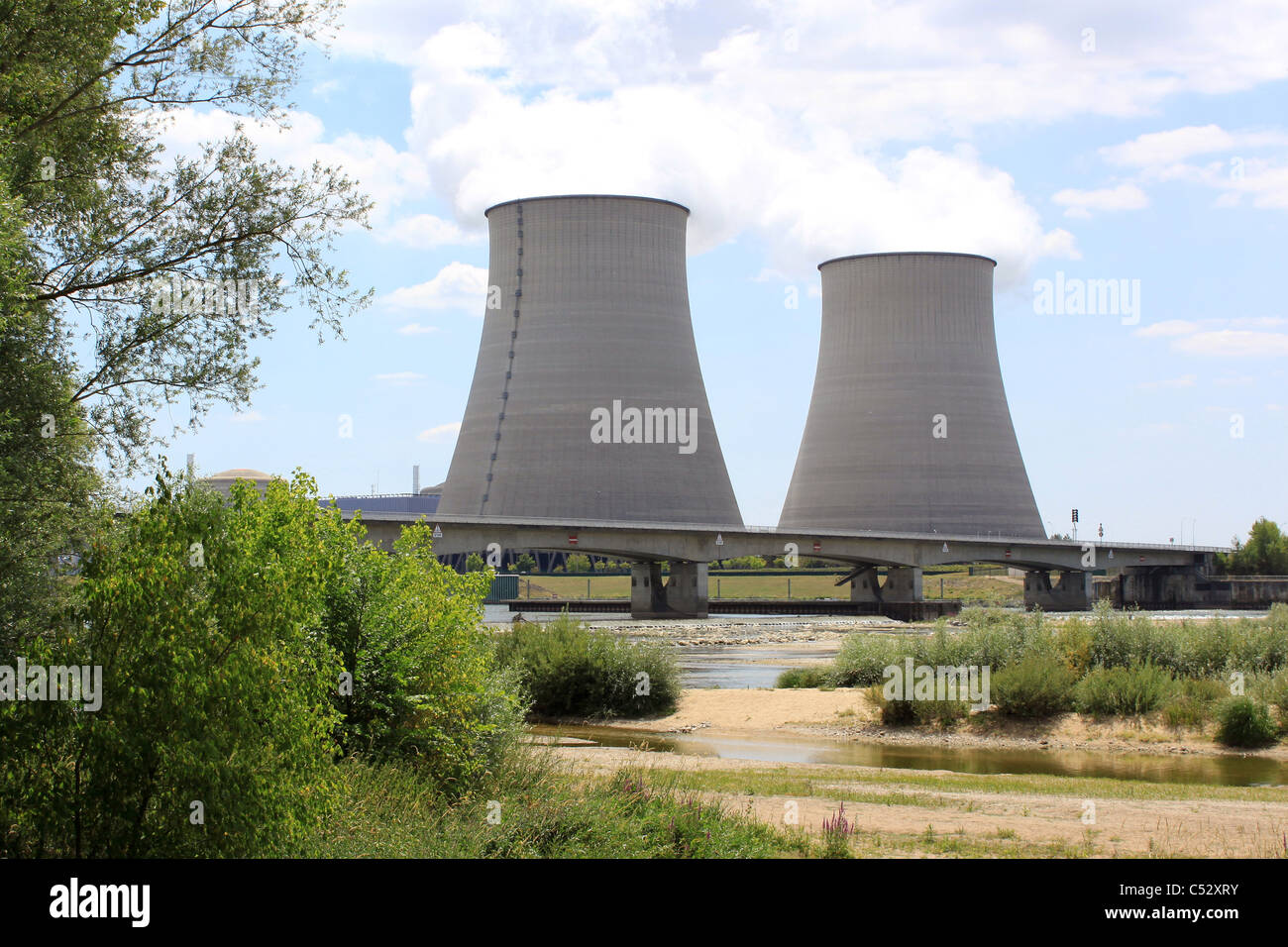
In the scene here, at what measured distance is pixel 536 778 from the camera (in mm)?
7719

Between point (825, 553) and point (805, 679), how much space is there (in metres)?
28.9

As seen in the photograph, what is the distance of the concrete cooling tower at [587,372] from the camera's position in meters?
39.6


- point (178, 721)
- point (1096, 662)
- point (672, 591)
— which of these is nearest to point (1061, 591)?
point (672, 591)

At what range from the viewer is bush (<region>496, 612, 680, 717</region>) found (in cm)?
1645

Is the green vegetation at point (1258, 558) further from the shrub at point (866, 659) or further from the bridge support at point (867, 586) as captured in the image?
the shrub at point (866, 659)

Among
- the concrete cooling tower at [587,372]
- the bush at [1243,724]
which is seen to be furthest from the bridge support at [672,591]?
the bush at [1243,724]

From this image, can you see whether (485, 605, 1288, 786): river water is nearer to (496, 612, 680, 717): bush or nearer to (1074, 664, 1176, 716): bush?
(496, 612, 680, 717): bush

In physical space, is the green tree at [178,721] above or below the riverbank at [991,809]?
above

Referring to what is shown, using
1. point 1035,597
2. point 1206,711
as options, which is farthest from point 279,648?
point 1035,597
